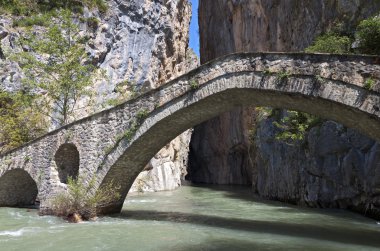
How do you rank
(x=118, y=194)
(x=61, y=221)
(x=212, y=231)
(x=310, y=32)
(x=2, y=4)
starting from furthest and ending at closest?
(x=2, y=4) < (x=310, y=32) < (x=118, y=194) < (x=61, y=221) < (x=212, y=231)

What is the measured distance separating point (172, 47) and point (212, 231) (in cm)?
2204

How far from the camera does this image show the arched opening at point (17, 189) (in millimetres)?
14008

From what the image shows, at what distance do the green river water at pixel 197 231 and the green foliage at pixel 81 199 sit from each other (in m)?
0.33

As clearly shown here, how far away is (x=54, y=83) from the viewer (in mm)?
17438

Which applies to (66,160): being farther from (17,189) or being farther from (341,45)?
(341,45)

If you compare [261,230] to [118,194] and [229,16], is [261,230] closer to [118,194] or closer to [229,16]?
[118,194]

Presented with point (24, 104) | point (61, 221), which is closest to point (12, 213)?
point (61, 221)

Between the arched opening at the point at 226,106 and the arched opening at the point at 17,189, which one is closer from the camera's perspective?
the arched opening at the point at 226,106

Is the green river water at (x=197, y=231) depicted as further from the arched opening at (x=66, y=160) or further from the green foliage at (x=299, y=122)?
the green foliage at (x=299, y=122)

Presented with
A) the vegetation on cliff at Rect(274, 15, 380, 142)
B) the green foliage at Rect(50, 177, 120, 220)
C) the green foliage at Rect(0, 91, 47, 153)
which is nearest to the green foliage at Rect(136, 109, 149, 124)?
the green foliage at Rect(50, 177, 120, 220)

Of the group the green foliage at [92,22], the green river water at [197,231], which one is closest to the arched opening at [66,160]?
the green river water at [197,231]

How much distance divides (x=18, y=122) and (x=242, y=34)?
16.0m

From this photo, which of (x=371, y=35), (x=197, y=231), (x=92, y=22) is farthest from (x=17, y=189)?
(x=92, y=22)

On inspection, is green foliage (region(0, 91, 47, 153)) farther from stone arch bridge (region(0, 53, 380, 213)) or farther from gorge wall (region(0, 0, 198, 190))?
gorge wall (region(0, 0, 198, 190))
